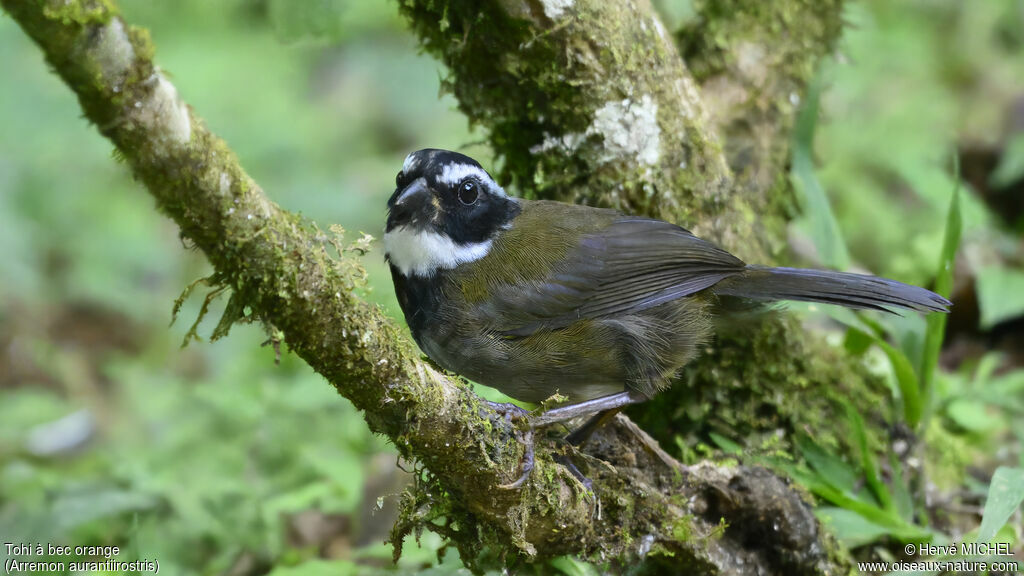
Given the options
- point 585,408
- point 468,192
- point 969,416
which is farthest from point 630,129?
point 969,416

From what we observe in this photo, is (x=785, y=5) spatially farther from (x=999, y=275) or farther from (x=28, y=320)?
(x=28, y=320)

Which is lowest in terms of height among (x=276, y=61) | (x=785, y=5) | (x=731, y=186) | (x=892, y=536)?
(x=892, y=536)

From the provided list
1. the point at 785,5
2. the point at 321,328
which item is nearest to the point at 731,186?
the point at 785,5

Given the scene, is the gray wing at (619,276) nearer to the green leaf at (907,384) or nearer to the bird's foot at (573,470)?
the bird's foot at (573,470)

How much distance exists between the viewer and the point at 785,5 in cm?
414

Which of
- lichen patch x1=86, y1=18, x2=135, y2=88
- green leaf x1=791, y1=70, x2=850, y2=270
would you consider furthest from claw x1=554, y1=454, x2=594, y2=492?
lichen patch x1=86, y1=18, x2=135, y2=88

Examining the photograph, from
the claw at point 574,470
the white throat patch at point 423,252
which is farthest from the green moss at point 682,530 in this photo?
the white throat patch at point 423,252

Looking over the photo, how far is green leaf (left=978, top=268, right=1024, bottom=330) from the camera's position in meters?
4.97

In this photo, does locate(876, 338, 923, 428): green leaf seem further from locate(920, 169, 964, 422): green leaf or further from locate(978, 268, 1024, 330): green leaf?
locate(978, 268, 1024, 330): green leaf

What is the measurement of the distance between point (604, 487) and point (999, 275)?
354cm

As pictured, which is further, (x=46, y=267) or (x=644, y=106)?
(x=46, y=267)

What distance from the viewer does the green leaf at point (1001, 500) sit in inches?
110

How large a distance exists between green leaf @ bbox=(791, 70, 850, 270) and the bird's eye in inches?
56.8

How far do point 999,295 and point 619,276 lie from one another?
307 centimetres
